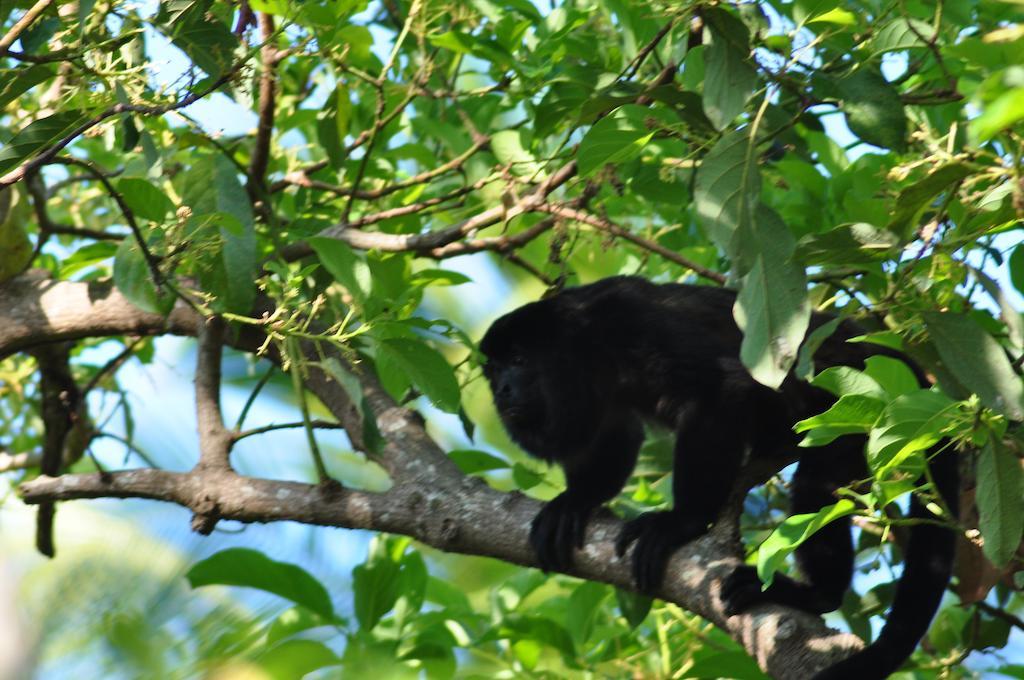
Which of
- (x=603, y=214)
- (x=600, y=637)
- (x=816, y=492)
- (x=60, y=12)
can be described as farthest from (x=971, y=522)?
(x=60, y=12)

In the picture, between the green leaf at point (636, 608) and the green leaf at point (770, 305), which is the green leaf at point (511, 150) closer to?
the green leaf at point (636, 608)

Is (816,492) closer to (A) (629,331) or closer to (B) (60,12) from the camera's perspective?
(A) (629,331)

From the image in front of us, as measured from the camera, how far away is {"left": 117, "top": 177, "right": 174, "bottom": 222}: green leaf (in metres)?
2.43

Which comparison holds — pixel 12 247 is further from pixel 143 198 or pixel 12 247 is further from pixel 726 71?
pixel 726 71

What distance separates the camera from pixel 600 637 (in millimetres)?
3264

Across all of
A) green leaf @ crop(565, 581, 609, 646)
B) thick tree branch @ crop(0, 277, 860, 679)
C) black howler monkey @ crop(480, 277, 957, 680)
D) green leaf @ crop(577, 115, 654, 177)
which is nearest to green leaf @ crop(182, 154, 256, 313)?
thick tree branch @ crop(0, 277, 860, 679)

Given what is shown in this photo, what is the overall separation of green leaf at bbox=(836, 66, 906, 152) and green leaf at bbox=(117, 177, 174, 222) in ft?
4.72

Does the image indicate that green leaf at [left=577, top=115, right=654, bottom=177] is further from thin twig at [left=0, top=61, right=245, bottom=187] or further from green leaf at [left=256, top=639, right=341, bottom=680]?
green leaf at [left=256, top=639, right=341, bottom=680]

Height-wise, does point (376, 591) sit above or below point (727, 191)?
below

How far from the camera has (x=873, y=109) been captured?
7.46ft

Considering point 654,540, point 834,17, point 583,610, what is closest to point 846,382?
point 834,17

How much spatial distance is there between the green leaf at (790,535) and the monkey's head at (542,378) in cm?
201

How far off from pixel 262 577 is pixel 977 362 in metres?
1.86

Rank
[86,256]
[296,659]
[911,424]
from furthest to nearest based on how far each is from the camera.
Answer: [86,256], [296,659], [911,424]
